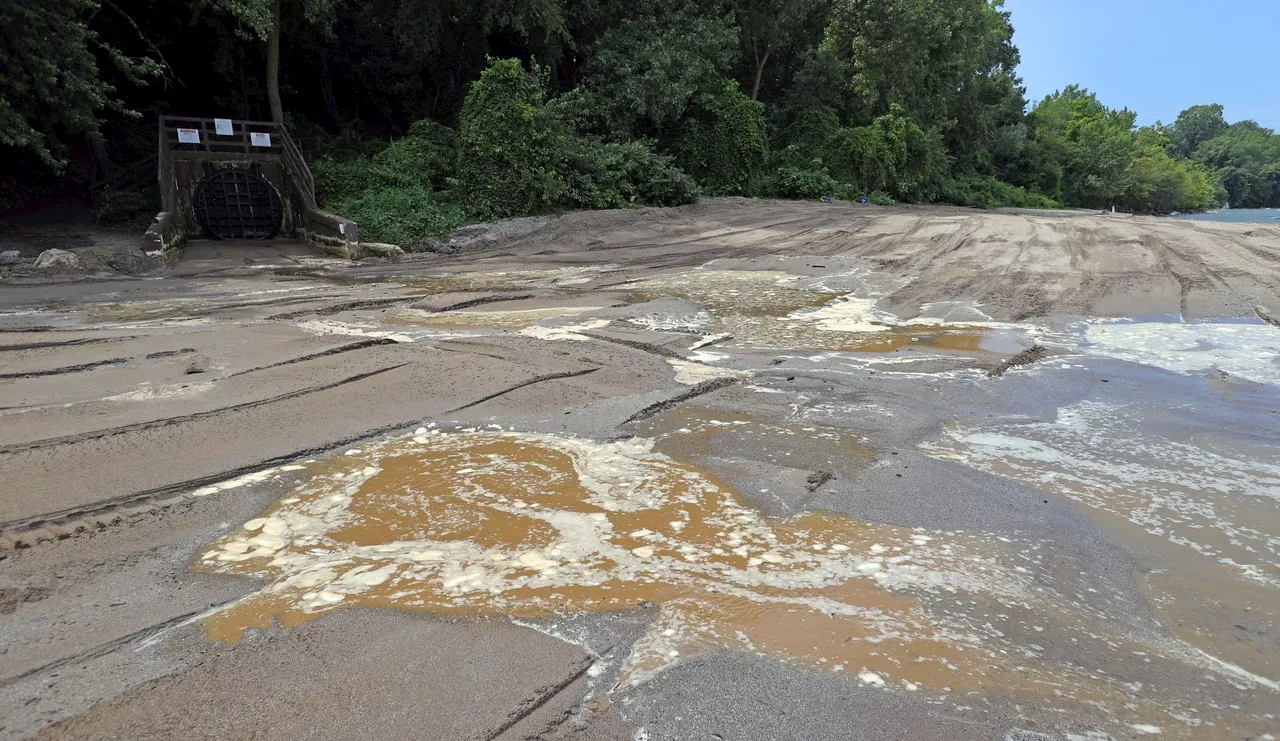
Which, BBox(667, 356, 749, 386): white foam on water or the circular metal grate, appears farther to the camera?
the circular metal grate

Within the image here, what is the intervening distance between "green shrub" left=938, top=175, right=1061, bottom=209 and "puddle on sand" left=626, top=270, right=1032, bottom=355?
29123mm

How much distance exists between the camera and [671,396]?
252 inches

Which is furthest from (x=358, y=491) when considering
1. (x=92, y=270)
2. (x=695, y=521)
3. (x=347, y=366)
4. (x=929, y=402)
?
(x=92, y=270)

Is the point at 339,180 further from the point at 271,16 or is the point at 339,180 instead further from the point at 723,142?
the point at 723,142

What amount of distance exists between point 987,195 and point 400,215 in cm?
3281

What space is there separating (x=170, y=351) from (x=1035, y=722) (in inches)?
302

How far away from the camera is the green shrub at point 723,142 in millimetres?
26562

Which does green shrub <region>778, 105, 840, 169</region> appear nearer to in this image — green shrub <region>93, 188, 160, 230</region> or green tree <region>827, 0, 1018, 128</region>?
green tree <region>827, 0, 1018, 128</region>

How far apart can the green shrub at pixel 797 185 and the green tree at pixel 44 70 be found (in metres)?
20.4

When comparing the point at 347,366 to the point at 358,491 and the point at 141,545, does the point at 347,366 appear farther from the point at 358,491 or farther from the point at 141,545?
the point at 141,545

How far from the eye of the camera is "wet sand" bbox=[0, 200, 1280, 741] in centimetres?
277

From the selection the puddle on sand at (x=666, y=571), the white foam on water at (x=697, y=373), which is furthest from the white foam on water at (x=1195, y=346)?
the puddle on sand at (x=666, y=571)

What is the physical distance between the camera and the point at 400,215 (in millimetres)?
17938

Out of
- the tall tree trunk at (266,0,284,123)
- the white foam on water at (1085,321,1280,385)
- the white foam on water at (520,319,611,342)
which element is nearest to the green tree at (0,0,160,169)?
the tall tree trunk at (266,0,284,123)
